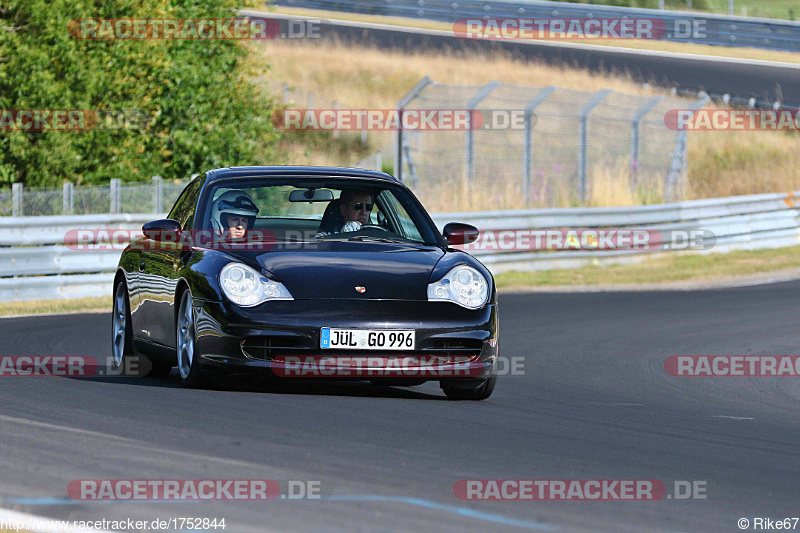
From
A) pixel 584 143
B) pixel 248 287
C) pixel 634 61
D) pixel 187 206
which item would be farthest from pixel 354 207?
pixel 634 61

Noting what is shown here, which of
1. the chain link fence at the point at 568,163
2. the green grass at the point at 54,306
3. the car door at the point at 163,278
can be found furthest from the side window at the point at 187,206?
the chain link fence at the point at 568,163

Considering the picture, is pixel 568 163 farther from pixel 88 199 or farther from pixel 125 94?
pixel 88 199

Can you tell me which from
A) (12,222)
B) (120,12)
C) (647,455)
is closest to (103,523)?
(647,455)

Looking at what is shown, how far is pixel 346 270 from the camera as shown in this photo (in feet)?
28.3

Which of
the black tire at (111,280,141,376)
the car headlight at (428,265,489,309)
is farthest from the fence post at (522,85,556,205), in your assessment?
the car headlight at (428,265,489,309)

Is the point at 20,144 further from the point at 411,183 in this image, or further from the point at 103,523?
the point at 103,523

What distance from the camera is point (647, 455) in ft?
22.3

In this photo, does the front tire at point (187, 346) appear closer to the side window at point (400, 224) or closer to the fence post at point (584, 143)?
the side window at point (400, 224)

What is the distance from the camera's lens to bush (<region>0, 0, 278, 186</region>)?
22.3 meters

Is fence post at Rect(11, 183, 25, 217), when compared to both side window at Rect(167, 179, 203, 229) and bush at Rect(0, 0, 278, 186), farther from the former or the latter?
side window at Rect(167, 179, 203, 229)

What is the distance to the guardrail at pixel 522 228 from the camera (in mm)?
17328

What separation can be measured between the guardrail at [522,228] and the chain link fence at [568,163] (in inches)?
77.2

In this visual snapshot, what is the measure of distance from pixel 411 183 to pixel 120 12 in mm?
6543

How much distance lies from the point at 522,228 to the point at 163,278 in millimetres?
12347
